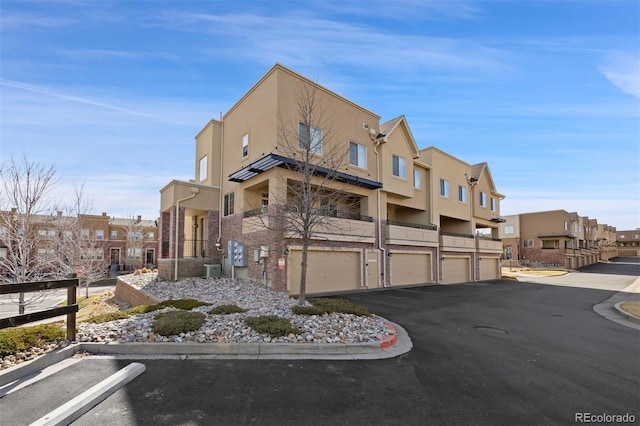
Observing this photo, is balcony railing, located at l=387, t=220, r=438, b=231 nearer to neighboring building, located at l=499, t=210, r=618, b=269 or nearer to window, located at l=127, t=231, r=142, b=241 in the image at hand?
neighboring building, located at l=499, t=210, r=618, b=269

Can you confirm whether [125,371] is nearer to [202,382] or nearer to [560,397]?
[202,382]

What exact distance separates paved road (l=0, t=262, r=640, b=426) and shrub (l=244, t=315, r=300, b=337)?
108 centimetres

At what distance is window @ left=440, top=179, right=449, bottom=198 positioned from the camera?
25.9 meters

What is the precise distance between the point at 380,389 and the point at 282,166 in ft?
38.3

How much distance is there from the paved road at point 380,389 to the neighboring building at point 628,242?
139 metres

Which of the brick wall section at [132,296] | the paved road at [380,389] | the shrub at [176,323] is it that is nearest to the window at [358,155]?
the brick wall section at [132,296]

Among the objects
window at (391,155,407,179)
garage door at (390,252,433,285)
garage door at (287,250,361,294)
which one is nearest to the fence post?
garage door at (287,250,361,294)

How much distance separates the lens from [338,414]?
419 centimetres

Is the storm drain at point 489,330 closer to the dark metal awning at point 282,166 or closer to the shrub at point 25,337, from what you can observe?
the dark metal awning at point 282,166

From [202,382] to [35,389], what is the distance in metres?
2.28

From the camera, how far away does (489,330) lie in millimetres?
9516

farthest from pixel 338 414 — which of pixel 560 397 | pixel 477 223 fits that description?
pixel 477 223

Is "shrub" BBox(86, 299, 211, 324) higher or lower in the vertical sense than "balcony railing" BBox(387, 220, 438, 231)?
lower

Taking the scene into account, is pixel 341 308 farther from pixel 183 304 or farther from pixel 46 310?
pixel 46 310
